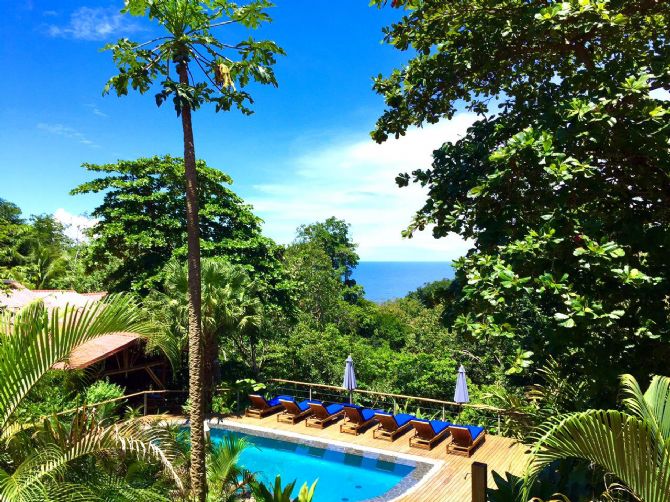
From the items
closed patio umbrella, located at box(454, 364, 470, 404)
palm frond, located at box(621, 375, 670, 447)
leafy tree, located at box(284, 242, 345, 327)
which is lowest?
closed patio umbrella, located at box(454, 364, 470, 404)

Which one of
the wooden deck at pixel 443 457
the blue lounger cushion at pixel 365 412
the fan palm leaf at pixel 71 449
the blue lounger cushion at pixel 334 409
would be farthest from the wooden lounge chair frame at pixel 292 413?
the fan palm leaf at pixel 71 449

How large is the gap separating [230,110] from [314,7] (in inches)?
303

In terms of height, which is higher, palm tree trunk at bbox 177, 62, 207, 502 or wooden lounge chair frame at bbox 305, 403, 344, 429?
palm tree trunk at bbox 177, 62, 207, 502

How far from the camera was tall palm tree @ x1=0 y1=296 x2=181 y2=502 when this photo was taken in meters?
3.88

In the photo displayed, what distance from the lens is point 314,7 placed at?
1225 centimetres

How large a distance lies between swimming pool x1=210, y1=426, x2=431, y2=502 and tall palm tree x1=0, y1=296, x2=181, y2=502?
20.1 ft

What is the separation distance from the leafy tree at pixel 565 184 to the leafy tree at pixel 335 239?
41.3m

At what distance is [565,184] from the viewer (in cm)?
428

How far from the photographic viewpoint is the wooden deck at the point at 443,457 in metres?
8.95

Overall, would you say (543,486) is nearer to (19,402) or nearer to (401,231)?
(401,231)

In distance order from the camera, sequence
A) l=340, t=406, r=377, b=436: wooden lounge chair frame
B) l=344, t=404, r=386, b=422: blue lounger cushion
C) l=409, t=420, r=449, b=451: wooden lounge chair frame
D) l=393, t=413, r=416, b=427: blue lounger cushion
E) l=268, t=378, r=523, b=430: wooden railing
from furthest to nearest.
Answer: l=344, t=404, r=386, b=422: blue lounger cushion < l=340, t=406, r=377, b=436: wooden lounge chair frame < l=393, t=413, r=416, b=427: blue lounger cushion < l=268, t=378, r=523, b=430: wooden railing < l=409, t=420, r=449, b=451: wooden lounge chair frame

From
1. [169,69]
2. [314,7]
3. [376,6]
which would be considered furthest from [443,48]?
[314,7]

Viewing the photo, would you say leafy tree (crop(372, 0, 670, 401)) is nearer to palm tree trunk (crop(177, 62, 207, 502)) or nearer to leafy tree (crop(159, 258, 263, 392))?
palm tree trunk (crop(177, 62, 207, 502))

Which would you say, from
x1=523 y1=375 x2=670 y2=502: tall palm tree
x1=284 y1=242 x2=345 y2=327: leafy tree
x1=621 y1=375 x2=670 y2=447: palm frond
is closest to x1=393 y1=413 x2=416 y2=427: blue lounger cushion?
x1=523 y1=375 x2=670 y2=502: tall palm tree
